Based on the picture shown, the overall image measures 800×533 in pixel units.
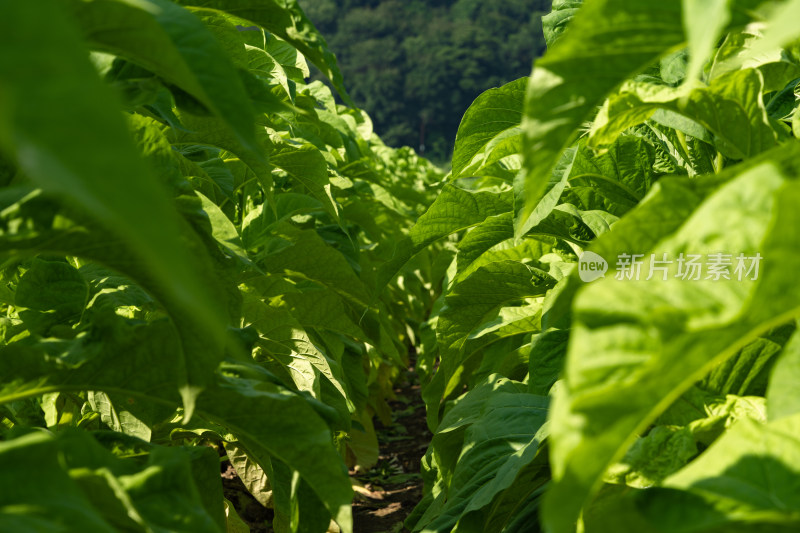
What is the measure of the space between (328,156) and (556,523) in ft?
8.70

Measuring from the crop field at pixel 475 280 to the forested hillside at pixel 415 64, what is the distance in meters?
39.6

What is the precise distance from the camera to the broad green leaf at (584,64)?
645mm

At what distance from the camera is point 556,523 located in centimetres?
53

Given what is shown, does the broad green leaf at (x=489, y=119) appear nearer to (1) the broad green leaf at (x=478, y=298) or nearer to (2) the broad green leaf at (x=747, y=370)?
(1) the broad green leaf at (x=478, y=298)

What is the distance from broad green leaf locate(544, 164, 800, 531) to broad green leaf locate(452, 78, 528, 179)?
0.99 meters

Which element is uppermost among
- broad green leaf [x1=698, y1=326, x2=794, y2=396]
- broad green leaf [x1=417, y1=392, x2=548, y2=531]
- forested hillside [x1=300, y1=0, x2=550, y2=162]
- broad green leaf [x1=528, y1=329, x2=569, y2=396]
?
broad green leaf [x1=698, y1=326, x2=794, y2=396]

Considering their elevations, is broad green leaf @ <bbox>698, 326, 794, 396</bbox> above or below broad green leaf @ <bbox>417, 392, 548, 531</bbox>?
above

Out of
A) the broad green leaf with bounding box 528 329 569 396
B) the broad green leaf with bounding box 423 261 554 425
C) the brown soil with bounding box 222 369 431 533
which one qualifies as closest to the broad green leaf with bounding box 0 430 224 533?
the broad green leaf with bounding box 528 329 569 396

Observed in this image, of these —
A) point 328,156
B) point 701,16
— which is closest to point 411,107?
point 328,156

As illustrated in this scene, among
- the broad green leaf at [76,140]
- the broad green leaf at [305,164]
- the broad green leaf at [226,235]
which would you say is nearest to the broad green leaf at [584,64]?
the broad green leaf at [76,140]

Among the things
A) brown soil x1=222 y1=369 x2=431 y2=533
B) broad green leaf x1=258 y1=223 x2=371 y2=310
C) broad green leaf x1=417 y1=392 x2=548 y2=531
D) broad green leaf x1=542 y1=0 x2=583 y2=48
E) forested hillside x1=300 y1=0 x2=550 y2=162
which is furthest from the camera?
forested hillside x1=300 y1=0 x2=550 y2=162

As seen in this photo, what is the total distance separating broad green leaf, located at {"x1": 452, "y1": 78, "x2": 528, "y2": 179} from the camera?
158 cm

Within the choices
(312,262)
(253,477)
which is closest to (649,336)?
(312,262)

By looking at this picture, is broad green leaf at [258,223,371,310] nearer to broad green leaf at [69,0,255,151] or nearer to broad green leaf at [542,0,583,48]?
broad green leaf at [542,0,583,48]
